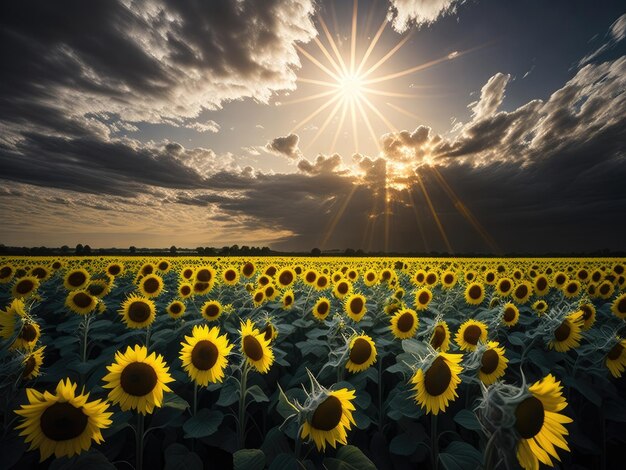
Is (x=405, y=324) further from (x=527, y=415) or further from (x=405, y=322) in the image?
(x=527, y=415)

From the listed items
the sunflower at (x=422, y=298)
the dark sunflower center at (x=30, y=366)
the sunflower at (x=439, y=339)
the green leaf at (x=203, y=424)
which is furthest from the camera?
Result: the sunflower at (x=422, y=298)

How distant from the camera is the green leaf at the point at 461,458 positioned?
8.03 feet

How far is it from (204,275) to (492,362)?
21.9 feet

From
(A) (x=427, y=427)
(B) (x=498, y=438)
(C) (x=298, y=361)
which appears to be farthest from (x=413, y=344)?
(C) (x=298, y=361)

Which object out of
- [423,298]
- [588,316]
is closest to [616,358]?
[588,316]

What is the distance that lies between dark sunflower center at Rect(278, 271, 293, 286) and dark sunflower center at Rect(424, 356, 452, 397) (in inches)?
254

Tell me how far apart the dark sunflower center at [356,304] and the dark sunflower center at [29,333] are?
482 cm

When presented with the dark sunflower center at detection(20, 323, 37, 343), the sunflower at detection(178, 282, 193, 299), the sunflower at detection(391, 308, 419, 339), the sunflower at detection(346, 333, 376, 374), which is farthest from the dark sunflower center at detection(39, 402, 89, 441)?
the sunflower at detection(178, 282, 193, 299)

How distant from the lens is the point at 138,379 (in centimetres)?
279

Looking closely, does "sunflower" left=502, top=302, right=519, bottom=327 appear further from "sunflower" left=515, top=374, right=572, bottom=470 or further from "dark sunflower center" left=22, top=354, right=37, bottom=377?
"dark sunflower center" left=22, top=354, right=37, bottom=377

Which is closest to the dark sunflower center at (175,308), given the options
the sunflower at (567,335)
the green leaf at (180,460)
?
the green leaf at (180,460)

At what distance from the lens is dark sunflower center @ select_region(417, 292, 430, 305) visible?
7.12 m

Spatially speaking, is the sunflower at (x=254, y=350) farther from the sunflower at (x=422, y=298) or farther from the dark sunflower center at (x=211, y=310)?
the sunflower at (x=422, y=298)

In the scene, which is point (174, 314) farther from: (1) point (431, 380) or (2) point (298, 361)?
(1) point (431, 380)
